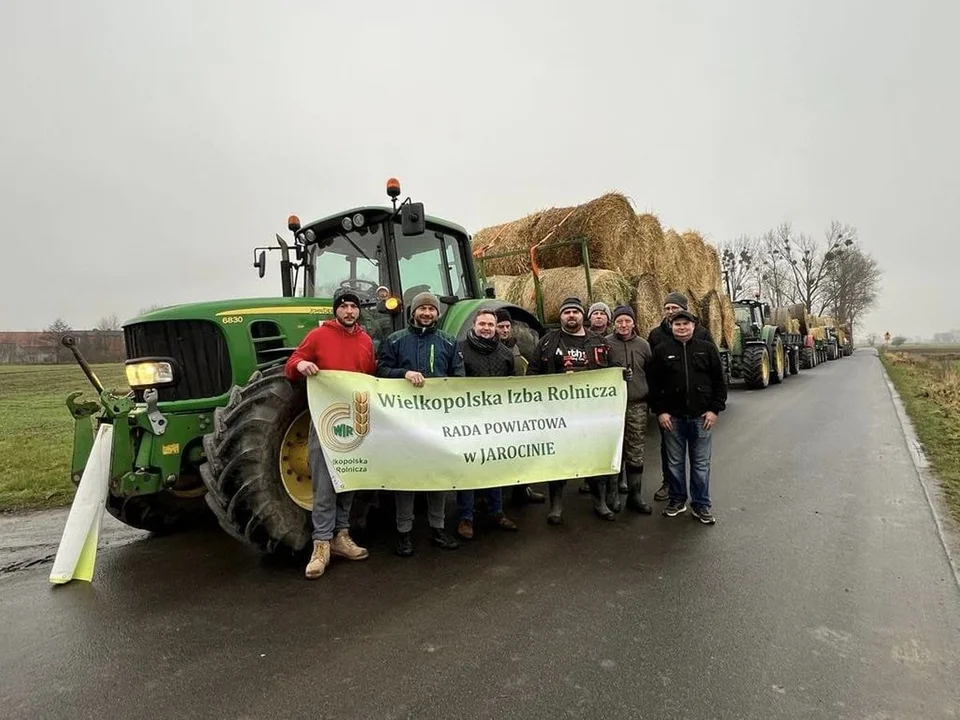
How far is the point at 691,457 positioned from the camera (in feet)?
15.3

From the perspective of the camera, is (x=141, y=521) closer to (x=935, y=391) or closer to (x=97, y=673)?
(x=97, y=673)

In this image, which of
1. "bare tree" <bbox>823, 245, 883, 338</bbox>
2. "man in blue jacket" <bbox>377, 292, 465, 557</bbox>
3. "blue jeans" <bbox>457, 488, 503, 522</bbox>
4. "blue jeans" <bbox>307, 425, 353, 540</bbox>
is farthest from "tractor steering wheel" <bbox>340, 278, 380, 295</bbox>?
"bare tree" <bbox>823, 245, 883, 338</bbox>

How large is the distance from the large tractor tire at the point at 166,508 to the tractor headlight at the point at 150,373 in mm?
694

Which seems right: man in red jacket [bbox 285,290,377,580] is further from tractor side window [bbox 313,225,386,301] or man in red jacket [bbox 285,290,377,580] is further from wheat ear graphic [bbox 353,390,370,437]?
tractor side window [bbox 313,225,386,301]

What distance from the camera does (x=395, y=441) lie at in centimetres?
395

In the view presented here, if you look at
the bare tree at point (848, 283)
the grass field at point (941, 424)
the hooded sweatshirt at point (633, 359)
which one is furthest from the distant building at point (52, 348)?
the bare tree at point (848, 283)

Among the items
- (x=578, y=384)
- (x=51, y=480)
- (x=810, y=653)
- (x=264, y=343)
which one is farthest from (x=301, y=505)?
(x=51, y=480)

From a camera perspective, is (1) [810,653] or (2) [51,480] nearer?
(1) [810,653]

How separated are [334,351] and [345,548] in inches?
50.9

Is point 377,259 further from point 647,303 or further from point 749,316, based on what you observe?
point 749,316

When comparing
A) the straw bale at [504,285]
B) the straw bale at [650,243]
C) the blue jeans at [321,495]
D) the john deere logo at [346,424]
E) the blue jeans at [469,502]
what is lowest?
the blue jeans at [469,502]

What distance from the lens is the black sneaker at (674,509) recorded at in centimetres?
468

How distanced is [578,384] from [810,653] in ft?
7.65

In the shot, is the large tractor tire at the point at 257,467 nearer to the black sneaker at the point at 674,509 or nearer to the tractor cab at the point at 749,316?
the black sneaker at the point at 674,509
